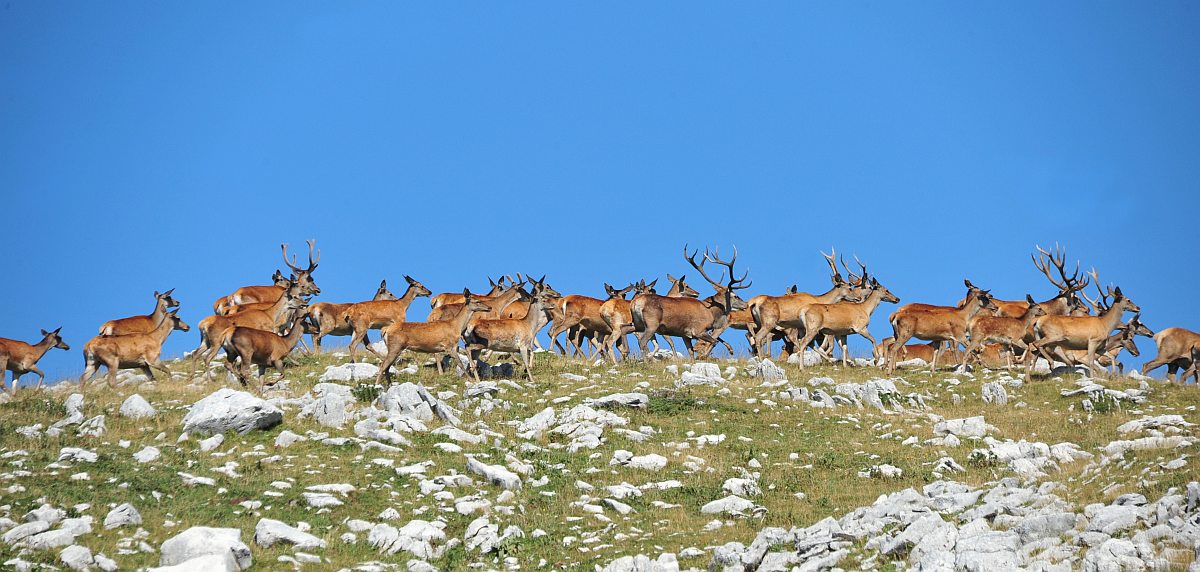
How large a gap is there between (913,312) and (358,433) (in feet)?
45.1

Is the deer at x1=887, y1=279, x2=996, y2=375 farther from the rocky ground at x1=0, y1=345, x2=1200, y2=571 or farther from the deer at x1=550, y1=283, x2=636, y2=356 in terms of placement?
the deer at x1=550, y1=283, x2=636, y2=356

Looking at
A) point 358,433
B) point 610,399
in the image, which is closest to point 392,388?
point 358,433

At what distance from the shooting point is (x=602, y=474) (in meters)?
16.8

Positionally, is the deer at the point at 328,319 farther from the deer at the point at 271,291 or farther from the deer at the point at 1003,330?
the deer at the point at 1003,330

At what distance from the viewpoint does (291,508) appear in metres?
14.7

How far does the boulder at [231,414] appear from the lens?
18.0 m

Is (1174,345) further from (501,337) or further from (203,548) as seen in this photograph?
(203,548)

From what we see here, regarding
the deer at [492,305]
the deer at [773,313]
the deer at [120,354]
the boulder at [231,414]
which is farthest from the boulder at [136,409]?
the deer at [773,313]

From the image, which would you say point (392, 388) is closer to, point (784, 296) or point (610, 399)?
point (610, 399)

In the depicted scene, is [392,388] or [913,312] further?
[913,312]

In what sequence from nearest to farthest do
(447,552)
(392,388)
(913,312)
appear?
1. (447,552)
2. (392,388)
3. (913,312)

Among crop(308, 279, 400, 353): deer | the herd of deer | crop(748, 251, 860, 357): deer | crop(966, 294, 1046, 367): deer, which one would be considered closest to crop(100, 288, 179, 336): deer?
the herd of deer

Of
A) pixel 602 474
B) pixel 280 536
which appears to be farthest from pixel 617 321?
pixel 280 536

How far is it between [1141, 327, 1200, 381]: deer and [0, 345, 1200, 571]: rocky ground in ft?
11.8
